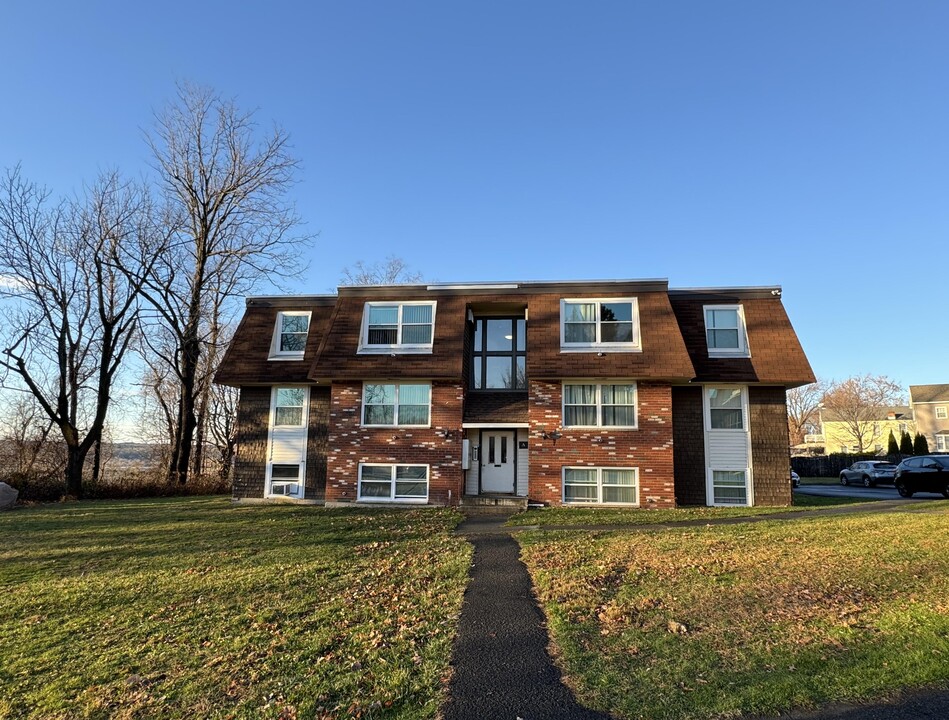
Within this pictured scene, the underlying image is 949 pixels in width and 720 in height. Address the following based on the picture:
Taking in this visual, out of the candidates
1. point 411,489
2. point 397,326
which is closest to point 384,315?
point 397,326

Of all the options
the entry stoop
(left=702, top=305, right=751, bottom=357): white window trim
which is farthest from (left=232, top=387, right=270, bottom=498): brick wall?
(left=702, top=305, right=751, bottom=357): white window trim

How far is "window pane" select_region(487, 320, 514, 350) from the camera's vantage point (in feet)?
56.1

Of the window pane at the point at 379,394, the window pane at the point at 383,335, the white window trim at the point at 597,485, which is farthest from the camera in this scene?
the window pane at the point at 383,335

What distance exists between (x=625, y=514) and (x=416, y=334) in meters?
7.46

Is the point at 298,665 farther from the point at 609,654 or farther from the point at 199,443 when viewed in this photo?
the point at 199,443

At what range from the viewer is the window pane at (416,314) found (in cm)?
1650

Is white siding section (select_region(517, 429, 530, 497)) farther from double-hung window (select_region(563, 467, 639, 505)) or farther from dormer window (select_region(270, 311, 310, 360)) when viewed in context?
dormer window (select_region(270, 311, 310, 360))

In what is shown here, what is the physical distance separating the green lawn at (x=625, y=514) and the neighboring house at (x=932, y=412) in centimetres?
5384

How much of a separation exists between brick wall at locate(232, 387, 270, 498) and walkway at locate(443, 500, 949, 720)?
11121mm

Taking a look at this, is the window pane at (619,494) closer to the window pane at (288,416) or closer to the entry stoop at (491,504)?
the entry stoop at (491,504)

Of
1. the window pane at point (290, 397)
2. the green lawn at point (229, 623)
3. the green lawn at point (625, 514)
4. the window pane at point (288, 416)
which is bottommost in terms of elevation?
the green lawn at point (229, 623)

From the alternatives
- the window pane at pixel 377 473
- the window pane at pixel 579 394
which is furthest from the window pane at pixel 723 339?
the window pane at pixel 377 473

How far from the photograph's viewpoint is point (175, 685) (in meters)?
4.50

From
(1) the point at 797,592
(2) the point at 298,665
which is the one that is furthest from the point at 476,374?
(2) the point at 298,665
